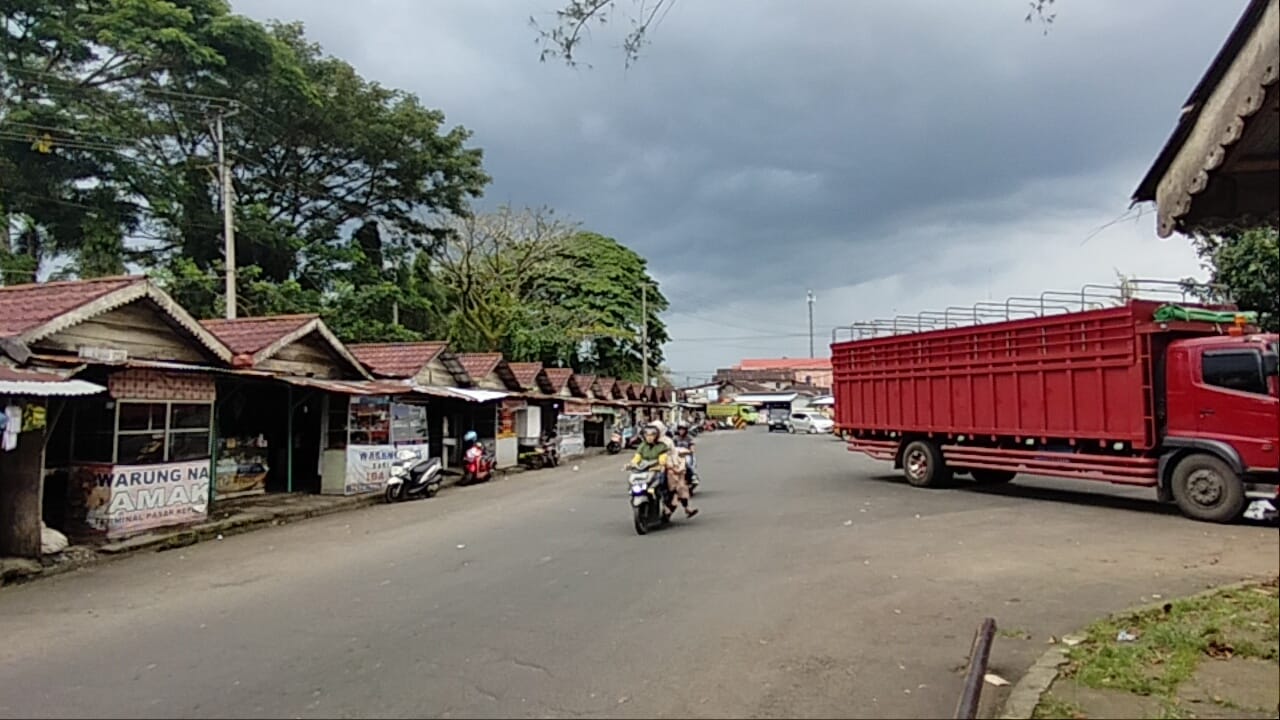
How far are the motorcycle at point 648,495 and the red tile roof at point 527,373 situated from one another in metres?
18.6

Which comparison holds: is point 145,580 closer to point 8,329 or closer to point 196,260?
point 8,329

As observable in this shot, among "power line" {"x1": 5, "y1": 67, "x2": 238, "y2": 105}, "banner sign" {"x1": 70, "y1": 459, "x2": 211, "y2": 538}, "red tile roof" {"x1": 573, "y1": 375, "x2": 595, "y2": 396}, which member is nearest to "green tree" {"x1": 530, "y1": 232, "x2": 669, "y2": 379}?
→ "red tile roof" {"x1": 573, "y1": 375, "x2": 595, "y2": 396}

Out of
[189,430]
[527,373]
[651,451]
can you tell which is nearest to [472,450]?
[189,430]

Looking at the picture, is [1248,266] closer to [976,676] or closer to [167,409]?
[976,676]

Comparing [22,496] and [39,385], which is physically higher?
[39,385]

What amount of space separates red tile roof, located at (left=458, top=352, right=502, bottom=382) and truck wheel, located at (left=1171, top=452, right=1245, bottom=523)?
19.0m

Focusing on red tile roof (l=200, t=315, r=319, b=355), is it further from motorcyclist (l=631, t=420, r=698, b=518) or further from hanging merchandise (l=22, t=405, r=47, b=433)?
motorcyclist (l=631, t=420, r=698, b=518)

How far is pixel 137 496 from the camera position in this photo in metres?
11.9

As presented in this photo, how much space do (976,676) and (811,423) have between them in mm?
51854

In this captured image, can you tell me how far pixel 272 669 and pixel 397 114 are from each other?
29796 millimetres

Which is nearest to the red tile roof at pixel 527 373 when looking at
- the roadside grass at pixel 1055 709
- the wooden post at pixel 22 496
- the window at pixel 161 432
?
the window at pixel 161 432

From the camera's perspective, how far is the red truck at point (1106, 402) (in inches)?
436

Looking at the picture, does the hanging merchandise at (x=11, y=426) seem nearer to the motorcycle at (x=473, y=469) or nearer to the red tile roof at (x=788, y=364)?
the motorcycle at (x=473, y=469)

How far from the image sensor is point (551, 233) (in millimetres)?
45562
